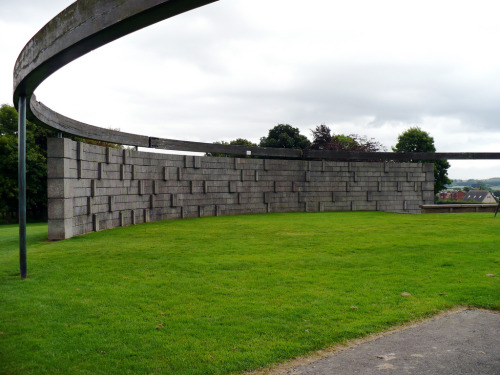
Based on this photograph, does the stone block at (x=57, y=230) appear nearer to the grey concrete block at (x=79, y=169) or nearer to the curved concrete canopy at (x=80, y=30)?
the grey concrete block at (x=79, y=169)

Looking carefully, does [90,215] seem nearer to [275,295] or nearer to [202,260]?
[202,260]

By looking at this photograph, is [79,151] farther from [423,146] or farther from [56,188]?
[423,146]

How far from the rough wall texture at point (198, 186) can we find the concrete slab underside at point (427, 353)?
29.4 ft

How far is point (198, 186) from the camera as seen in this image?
16953mm

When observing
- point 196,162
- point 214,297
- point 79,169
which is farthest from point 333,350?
point 196,162

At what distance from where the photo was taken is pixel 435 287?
5.50 m

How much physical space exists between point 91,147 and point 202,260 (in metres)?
6.52

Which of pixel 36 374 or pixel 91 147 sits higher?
pixel 91 147

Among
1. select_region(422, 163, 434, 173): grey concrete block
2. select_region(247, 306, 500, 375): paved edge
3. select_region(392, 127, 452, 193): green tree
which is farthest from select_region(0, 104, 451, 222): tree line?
select_region(247, 306, 500, 375): paved edge

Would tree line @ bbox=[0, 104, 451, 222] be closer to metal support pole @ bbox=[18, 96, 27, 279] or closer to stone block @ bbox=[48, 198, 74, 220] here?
stone block @ bbox=[48, 198, 74, 220]

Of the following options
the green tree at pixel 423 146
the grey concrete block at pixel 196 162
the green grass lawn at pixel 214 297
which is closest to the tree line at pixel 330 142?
the green tree at pixel 423 146

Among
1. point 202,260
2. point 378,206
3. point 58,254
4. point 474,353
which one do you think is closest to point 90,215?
point 58,254

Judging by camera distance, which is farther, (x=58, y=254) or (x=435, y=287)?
(x=58, y=254)

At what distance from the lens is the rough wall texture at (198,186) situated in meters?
10.8
